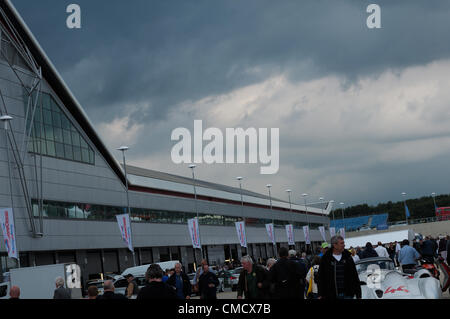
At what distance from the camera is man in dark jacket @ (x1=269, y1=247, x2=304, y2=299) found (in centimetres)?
1222

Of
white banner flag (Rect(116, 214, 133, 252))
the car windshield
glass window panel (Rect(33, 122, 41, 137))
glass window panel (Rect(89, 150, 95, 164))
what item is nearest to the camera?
the car windshield

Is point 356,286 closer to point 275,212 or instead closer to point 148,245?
point 148,245

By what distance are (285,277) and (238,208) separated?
7151 cm

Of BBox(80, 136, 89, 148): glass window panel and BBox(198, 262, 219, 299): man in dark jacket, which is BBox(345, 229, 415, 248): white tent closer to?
BBox(80, 136, 89, 148): glass window panel

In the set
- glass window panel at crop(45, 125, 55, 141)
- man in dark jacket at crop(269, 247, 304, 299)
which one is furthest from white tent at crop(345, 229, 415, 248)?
man in dark jacket at crop(269, 247, 304, 299)

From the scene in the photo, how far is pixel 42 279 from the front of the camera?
1000 inches

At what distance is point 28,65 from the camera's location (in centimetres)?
4656

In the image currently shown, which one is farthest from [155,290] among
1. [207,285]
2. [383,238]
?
[383,238]

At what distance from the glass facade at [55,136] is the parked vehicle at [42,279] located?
20.3 meters

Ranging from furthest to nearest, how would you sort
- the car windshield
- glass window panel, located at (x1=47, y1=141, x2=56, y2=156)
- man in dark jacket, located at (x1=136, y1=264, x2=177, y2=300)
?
1. glass window panel, located at (x1=47, y1=141, x2=56, y2=156)
2. the car windshield
3. man in dark jacket, located at (x1=136, y1=264, x2=177, y2=300)

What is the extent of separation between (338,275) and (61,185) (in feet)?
133

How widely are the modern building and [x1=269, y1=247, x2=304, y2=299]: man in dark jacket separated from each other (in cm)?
3188

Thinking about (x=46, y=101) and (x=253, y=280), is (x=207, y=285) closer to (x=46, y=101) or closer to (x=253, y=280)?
(x=253, y=280)
